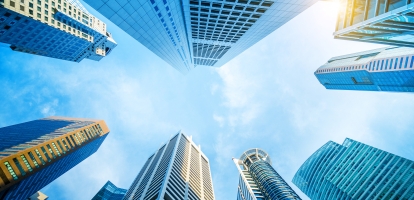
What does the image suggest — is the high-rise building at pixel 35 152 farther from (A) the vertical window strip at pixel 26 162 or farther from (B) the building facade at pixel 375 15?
(B) the building facade at pixel 375 15

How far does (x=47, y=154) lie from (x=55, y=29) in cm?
5053

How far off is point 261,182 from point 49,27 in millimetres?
118951

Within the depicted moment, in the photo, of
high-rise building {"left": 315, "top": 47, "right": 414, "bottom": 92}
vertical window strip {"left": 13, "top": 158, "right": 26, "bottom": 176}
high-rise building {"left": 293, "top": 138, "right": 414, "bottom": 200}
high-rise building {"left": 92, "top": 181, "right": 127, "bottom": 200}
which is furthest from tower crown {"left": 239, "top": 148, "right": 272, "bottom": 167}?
vertical window strip {"left": 13, "top": 158, "right": 26, "bottom": 176}

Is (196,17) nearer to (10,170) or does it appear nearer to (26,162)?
(10,170)

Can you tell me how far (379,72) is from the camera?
100 metres

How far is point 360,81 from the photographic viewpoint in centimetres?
11981

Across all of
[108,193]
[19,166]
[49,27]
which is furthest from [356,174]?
[108,193]

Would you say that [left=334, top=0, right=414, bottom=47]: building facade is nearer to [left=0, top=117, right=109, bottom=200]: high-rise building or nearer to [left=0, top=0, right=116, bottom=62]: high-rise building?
[left=0, top=0, right=116, bottom=62]: high-rise building

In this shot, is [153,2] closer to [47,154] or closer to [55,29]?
[55,29]

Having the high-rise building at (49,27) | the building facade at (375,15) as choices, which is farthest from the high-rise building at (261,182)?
the high-rise building at (49,27)

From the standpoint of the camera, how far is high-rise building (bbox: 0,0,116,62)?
65.1 meters

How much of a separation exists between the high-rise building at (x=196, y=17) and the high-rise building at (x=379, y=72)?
245 ft

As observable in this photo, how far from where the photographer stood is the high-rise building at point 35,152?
232 ft

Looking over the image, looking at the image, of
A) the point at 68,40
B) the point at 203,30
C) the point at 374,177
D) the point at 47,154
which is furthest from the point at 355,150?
the point at 68,40
